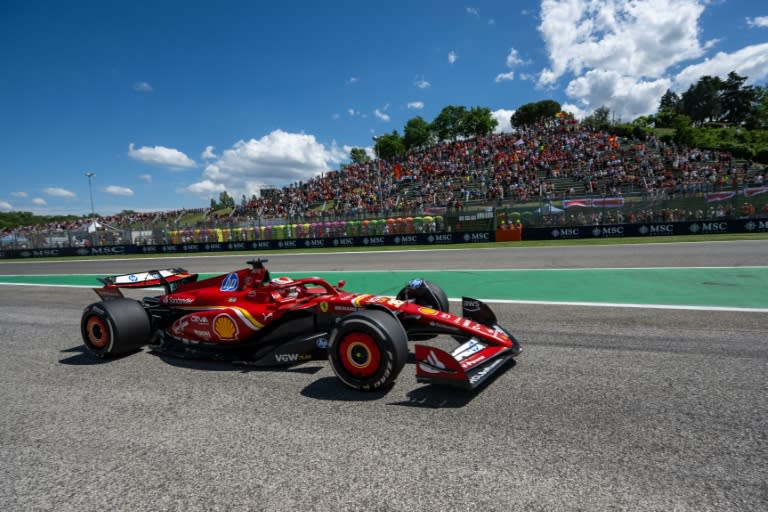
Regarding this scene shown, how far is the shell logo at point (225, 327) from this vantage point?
4824 millimetres

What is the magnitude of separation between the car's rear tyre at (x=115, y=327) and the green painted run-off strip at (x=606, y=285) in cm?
492

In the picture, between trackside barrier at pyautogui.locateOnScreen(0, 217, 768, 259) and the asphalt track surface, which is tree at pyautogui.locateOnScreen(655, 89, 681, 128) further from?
the asphalt track surface

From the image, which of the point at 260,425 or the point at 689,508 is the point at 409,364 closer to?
the point at 260,425

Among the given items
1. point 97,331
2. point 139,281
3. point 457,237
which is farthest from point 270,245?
point 97,331

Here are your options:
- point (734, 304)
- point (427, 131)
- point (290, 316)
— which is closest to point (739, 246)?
point (734, 304)

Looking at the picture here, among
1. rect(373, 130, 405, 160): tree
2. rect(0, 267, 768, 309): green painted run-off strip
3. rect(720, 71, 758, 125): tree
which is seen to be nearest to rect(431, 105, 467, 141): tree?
rect(373, 130, 405, 160): tree

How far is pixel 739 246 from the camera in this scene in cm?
1429

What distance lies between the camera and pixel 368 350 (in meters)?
3.83

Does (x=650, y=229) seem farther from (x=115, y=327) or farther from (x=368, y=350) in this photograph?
(x=115, y=327)

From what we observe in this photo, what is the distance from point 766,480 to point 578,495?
39.9 inches

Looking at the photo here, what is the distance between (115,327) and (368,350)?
3202mm

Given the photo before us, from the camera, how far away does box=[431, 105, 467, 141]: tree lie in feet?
304

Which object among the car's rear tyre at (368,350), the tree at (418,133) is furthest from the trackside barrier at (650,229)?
the tree at (418,133)

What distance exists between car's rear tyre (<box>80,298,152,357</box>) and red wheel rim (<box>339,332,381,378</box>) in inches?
113
